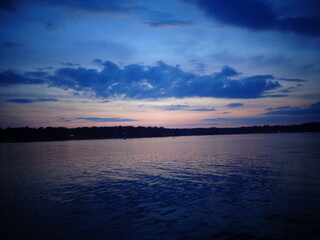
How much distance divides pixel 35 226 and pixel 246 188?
1851cm

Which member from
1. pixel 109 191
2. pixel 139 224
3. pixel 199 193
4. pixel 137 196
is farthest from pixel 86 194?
pixel 199 193

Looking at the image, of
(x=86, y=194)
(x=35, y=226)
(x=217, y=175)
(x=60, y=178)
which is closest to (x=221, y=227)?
(x=35, y=226)

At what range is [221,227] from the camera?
12922mm

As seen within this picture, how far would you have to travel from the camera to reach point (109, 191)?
71.9 ft

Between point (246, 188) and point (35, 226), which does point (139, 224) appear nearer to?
point (35, 226)

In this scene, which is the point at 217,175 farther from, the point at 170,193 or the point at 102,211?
the point at 102,211

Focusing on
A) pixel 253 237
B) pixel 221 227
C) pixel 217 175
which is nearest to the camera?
pixel 253 237

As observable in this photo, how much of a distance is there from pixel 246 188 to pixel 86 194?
16062mm

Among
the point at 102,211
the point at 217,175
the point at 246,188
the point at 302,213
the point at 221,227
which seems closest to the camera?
the point at 221,227

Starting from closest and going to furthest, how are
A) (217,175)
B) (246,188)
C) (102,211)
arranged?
(102,211)
(246,188)
(217,175)

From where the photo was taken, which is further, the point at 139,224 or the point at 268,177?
the point at 268,177

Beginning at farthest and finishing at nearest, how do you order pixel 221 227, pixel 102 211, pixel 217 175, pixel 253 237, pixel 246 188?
pixel 217 175, pixel 246 188, pixel 102 211, pixel 221 227, pixel 253 237

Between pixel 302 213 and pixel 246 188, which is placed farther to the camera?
pixel 246 188

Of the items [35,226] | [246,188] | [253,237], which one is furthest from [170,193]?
[35,226]
